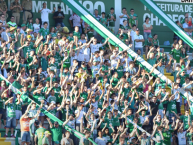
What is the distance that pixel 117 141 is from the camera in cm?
1898

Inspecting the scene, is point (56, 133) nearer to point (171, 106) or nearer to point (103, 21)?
point (171, 106)

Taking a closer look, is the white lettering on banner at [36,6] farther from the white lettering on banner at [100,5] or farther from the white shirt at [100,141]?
the white shirt at [100,141]

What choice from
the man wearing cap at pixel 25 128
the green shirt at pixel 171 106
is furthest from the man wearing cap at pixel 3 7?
the green shirt at pixel 171 106

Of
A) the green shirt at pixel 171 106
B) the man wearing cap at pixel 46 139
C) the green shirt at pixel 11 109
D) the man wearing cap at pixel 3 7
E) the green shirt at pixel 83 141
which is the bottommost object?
the green shirt at pixel 83 141

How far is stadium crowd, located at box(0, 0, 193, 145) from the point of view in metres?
18.8

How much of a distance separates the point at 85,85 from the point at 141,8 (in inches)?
306

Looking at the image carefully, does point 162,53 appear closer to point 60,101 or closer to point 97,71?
point 97,71

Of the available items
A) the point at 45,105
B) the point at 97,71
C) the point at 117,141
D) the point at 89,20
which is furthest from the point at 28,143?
the point at 89,20

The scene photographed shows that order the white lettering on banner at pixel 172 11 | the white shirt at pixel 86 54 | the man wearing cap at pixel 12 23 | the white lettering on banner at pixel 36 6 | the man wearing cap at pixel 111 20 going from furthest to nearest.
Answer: the white lettering on banner at pixel 172 11 → the white lettering on banner at pixel 36 6 → the man wearing cap at pixel 111 20 → the man wearing cap at pixel 12 23 → the white shirt at pixel 86 54

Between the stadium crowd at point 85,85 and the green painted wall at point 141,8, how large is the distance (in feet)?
2.85

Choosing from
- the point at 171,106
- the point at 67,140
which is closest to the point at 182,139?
the point at 171,106

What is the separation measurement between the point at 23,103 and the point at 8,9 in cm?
620

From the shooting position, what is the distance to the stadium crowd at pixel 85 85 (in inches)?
741

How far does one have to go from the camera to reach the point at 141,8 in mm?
26406
